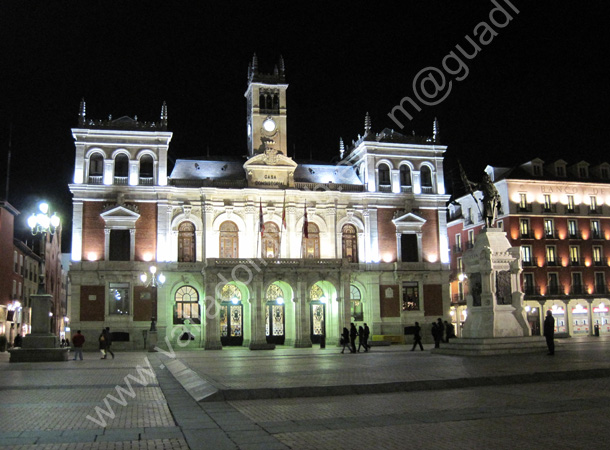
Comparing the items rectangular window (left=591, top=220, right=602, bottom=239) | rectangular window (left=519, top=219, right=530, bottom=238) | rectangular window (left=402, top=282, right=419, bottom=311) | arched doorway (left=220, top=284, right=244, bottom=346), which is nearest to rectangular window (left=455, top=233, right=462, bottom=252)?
rectangular window (left=519, top=219, right=530, bottom=238)

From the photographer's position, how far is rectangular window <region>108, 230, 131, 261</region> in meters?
45.5

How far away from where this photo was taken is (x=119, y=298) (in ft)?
147

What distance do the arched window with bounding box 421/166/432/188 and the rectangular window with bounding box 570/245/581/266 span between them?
1479 centimetres

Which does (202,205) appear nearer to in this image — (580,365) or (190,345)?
(190,345)

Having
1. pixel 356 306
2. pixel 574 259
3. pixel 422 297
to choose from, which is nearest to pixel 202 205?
pixel 356 306

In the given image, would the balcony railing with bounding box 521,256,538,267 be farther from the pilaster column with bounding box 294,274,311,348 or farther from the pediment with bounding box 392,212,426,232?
the pilaster column with bounding box 294,274,311,348

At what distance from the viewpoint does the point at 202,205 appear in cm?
4738

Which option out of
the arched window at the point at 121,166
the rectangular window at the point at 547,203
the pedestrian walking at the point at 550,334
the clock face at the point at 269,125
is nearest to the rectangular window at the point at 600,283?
the rectangular window at the point at 547,203

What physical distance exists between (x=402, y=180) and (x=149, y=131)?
19.4m

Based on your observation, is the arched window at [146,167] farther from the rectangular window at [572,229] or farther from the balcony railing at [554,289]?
the rectangular window at [572,229]

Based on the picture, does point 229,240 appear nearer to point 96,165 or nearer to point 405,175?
point 96,165

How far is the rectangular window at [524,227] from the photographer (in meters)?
55.9

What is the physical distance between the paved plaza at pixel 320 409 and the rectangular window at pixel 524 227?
37.9 m

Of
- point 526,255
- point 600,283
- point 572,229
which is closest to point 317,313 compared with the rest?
point 526,255
